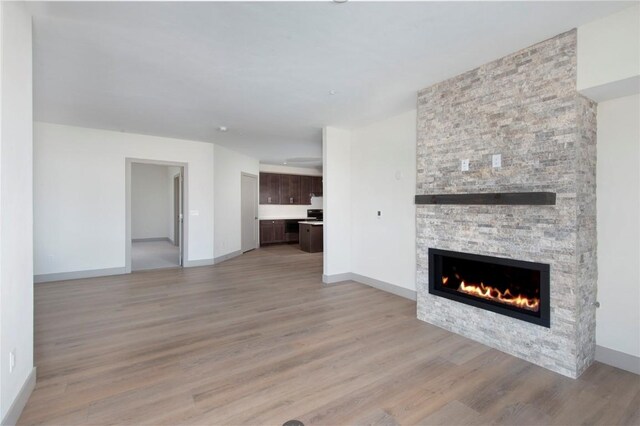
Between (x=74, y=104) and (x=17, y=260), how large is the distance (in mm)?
3355

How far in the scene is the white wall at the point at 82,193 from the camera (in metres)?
5.54

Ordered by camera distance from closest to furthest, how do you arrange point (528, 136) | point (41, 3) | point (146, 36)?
point (41, 3)
point (146, 36)
point (528, 136)

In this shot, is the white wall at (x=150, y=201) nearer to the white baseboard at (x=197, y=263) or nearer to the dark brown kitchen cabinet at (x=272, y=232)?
the dark brown kitchen cabinet at (x=272, y=232)

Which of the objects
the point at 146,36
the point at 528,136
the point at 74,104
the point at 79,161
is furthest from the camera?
the point at 79,161

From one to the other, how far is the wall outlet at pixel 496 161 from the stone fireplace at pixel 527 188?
43 mm

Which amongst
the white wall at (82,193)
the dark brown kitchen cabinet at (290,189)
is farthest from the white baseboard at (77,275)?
the dark brown kitchen cabinet at (290,189)

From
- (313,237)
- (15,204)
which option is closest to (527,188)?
(15,204)

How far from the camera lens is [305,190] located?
37.7 ft

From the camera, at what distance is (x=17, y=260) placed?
81.3 inches

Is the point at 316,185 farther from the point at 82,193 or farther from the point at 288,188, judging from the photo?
the point at 82,193

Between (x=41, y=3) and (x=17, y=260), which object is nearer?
(x=17, y=260)

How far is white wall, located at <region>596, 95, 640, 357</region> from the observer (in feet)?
8.61

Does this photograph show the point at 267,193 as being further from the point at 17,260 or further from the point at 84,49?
the point at 17,260

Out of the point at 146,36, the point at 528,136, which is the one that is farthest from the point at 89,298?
the point at 528,136
